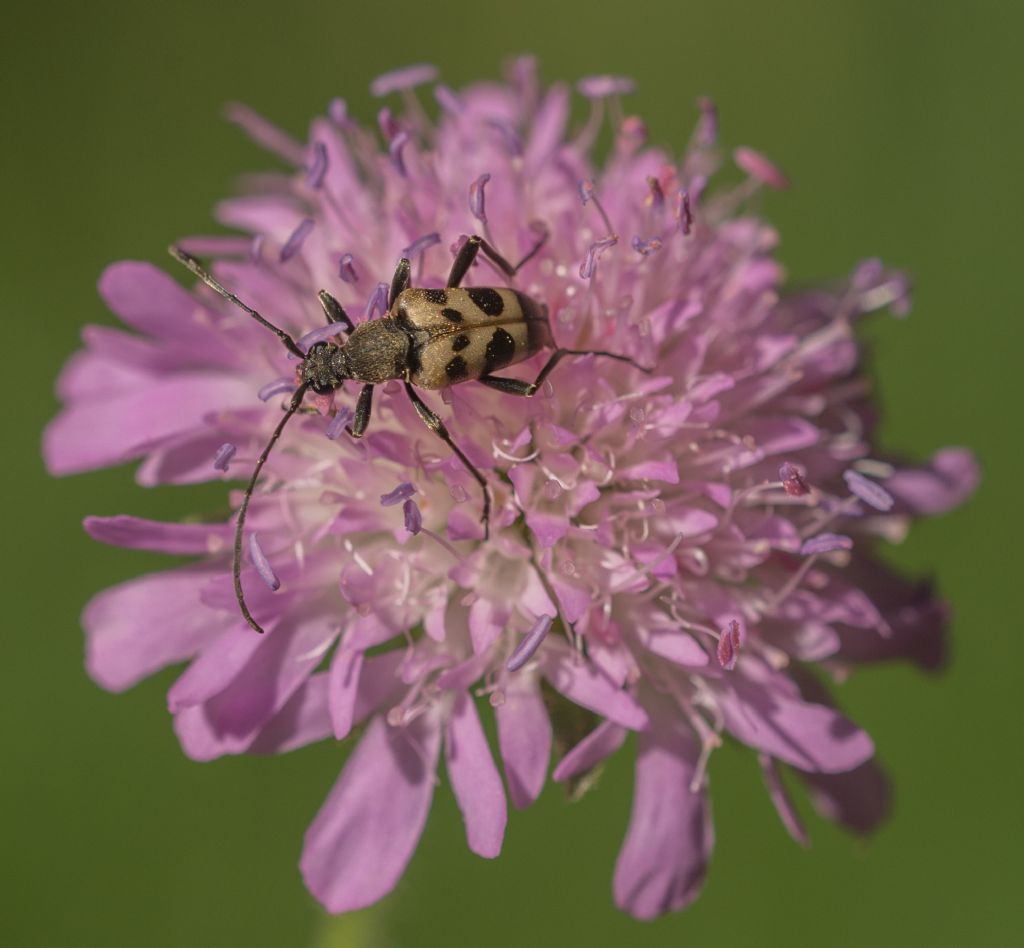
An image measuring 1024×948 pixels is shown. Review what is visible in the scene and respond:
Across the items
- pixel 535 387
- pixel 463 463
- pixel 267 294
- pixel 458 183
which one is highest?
pixel 458 183

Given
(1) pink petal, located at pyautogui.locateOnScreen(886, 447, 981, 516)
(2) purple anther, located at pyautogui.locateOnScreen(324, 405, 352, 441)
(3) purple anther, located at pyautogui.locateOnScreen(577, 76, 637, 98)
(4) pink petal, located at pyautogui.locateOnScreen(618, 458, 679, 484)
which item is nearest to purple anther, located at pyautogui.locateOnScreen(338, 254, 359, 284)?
(2) purple anther, located at pyautogui.locateOnScreen(324, 405, 352, 441)

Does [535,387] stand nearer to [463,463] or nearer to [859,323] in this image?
[463,463]

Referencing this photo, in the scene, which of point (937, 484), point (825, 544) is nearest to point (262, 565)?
point (825, 544)

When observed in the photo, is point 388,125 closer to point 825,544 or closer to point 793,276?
point 825,544

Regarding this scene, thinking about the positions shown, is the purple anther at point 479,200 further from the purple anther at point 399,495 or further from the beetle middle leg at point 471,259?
the purple anther at point 399,495

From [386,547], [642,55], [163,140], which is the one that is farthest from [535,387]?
[642,55]

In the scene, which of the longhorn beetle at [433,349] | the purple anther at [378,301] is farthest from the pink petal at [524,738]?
the purple anther at [378,301]
